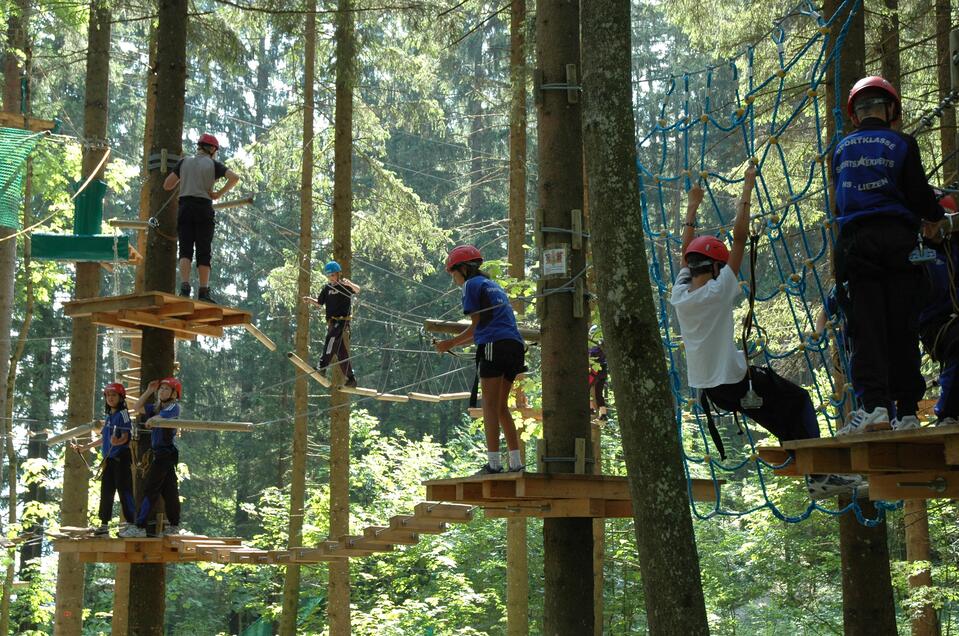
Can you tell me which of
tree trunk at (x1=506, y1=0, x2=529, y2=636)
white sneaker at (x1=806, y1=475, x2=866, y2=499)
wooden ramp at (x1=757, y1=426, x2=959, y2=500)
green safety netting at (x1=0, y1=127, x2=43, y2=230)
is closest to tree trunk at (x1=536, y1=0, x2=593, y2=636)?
white sneaker at (x1=806, y1=475, x2=866, y2=499)

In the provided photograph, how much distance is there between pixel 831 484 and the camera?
4863mm

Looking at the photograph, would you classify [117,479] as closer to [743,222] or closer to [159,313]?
[159,313]

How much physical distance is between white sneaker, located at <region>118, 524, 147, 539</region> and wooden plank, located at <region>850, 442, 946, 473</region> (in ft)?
16.3

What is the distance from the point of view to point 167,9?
754cm

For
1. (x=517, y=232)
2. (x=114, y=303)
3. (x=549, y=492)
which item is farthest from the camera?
(x=517, y=232)

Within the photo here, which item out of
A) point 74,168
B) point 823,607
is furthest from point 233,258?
point 823,607

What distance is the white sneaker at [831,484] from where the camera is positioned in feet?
15.9

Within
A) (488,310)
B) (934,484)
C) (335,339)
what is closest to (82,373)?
(335,339)

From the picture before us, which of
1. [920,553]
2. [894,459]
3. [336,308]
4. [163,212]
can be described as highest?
[163,212]

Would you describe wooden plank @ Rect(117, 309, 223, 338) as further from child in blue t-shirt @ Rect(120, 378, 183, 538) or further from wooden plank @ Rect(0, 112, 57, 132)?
wooden plank @ Rect(0, 112, 57, 132)

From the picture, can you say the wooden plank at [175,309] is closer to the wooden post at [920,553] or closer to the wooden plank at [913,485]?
the wooden plank at [913,485]

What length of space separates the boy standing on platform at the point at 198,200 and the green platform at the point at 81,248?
1.60 ft

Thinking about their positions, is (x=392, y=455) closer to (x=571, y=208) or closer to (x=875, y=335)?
(x=571, y=208)

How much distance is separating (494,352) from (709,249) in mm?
1325
